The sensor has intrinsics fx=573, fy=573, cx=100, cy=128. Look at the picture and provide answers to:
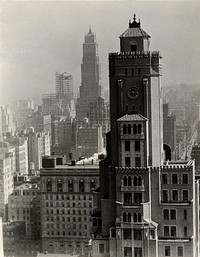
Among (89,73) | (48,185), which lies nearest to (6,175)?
(48,185)

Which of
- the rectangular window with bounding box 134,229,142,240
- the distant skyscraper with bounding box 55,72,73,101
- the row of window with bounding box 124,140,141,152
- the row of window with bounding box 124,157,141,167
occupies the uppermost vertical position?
the distant skyscraper with bounding box 55,72,73,101

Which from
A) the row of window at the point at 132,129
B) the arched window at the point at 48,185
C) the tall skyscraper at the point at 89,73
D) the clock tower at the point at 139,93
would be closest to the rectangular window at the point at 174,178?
the clock tower at the point at 139,93

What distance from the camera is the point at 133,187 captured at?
9875 millimetres

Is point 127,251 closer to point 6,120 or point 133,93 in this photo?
point 133,93

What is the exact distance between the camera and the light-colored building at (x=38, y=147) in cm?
1255

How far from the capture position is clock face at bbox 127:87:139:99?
986 centimetres

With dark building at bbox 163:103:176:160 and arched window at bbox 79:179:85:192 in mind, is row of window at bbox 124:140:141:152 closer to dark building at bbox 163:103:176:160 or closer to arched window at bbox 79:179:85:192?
dark building at bbox 163:103:176:160

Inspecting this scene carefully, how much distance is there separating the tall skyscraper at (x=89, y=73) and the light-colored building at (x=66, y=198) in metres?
2.71

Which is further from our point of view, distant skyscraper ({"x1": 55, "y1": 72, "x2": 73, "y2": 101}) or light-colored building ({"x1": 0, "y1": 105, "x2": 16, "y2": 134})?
light-colored building ({"x1": 0, "y1": 105, "x2": 16, "y2": 134})

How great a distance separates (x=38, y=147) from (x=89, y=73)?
3.33m

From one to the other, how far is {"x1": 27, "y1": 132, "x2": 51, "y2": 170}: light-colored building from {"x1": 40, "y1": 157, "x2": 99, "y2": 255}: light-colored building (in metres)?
0.24

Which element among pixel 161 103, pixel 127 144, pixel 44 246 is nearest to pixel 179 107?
pixel 161 103

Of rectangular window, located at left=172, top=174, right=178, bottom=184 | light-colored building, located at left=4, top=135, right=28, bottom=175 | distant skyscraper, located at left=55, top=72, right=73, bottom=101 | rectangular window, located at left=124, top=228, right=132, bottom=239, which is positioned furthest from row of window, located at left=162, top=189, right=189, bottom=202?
light-colored building, located at left=4, top=135, right=28, bottom=175

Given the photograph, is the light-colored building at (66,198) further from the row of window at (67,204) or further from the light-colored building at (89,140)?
the light-colored building at (89,140)
